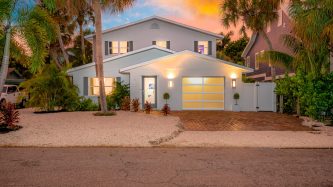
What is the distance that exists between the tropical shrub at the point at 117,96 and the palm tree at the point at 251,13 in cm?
925

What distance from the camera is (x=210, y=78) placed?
21.6m

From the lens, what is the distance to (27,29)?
12758 millimetres

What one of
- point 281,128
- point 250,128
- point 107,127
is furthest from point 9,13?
point 281,128

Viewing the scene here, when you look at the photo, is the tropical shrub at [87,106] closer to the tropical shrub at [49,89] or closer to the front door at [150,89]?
the tropical shrub at [49,89]

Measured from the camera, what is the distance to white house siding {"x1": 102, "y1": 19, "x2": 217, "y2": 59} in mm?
26031

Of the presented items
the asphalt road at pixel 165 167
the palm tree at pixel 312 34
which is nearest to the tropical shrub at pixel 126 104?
the palm tree at pixel 312 34

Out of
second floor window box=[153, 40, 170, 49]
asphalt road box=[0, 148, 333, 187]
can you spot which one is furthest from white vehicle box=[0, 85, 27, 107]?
asphalt road box=[0, 148, 333, 187]

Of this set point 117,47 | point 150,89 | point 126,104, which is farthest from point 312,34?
point 117,47

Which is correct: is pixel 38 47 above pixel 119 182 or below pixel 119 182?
above

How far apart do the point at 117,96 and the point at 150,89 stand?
228 cm

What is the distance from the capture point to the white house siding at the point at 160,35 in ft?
85.4

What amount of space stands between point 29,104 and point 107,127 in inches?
339

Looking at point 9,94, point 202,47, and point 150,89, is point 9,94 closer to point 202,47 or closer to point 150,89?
point 150,89

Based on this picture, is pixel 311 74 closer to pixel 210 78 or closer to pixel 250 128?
pixel 250 128
